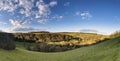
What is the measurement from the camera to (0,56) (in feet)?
104

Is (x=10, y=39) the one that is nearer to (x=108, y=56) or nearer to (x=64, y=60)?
(x=64, y=60)

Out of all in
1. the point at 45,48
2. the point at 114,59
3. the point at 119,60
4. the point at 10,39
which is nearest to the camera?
the point at 119,60

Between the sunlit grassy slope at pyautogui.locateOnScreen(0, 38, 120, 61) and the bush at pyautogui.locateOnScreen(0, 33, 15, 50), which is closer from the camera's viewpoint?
the sunlit grassy slope at pyautogui.locateOnScreen(0, 38, 120, 61)

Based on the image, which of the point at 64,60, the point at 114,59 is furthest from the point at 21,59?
the point at 114,59

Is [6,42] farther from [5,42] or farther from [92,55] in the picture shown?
[92,55]

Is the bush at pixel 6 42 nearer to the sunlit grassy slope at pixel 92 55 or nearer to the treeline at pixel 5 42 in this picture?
the treeline at pixel 5 42

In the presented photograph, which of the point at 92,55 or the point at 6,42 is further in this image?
the point at 6,42

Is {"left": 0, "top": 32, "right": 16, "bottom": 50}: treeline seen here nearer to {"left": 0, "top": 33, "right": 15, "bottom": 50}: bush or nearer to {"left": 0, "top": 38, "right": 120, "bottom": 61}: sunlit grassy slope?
{"left": 0, "top": 33, "right": 15, "bottom": 50}: bush

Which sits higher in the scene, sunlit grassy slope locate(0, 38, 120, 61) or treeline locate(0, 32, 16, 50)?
treeline locate(0, 32, 16, 50)

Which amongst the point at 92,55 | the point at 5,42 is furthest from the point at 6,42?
the point at 92,55

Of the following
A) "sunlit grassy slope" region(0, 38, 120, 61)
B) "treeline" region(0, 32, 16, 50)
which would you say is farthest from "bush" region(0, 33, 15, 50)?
"sunlit grassy slope" region(0, 38, 120, 61)

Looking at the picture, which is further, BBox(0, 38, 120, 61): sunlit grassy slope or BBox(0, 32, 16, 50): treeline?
BBox(0, 32, 16, 50): treeline

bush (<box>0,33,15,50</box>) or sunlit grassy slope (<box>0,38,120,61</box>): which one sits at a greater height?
bush (<box>0,33,15,50</box>)

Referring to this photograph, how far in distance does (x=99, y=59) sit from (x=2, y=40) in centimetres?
2135
